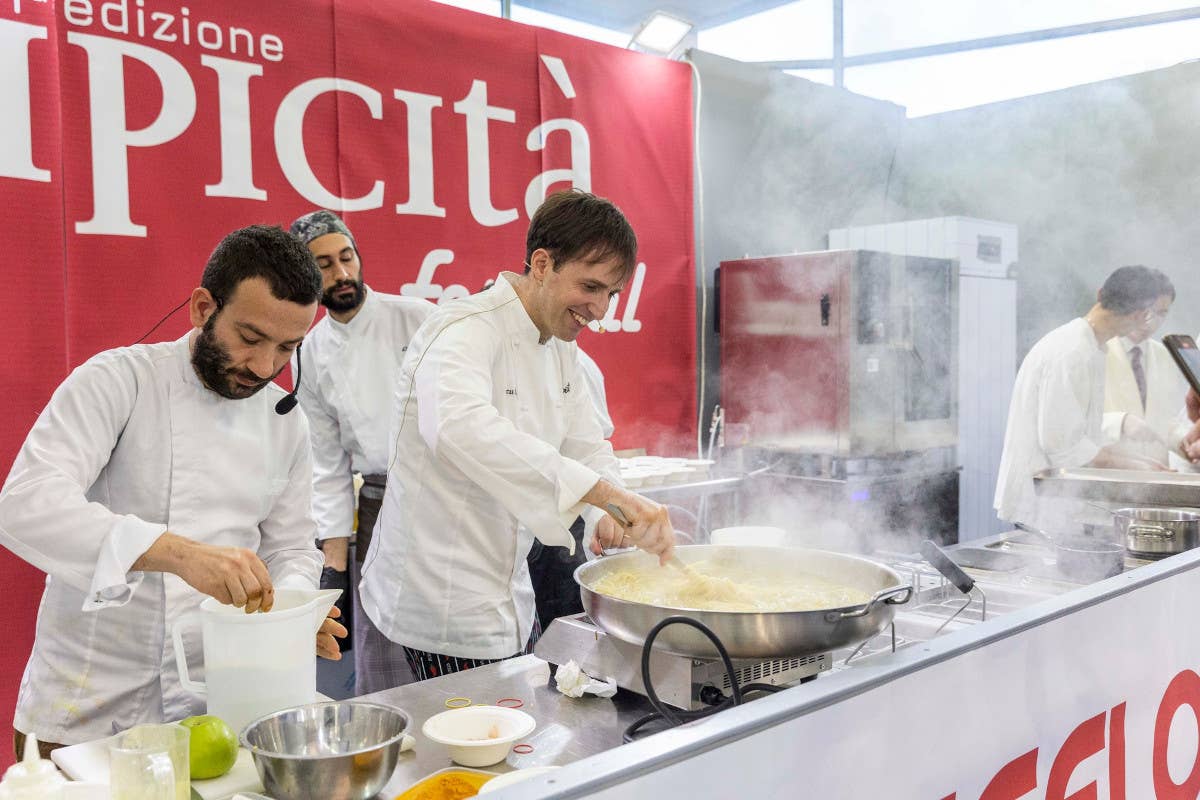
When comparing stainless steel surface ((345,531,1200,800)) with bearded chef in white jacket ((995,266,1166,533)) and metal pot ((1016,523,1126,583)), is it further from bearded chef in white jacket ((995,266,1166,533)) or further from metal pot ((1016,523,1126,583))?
bearded chef in white jacket ((995,266,1166,533))

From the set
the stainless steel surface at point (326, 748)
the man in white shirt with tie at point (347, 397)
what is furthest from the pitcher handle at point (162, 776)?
the man in white shirt with tie at point (347, 397)

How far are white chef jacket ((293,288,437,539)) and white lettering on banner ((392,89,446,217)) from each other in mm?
705

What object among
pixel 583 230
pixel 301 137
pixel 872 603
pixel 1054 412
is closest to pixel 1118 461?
pixel 1054 412

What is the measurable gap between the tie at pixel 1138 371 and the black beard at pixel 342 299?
3711 mm

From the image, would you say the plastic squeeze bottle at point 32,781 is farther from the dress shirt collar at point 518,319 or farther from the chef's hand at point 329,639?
the dress shirt collar at point 518,319

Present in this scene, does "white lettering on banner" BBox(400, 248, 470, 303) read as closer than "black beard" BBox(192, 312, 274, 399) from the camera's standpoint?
No

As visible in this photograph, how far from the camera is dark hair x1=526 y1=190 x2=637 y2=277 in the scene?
190 centimetres

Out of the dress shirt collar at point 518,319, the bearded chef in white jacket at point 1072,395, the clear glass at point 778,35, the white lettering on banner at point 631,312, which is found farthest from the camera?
the clear glass at point 778,35

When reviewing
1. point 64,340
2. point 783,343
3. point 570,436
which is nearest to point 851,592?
point 570,436

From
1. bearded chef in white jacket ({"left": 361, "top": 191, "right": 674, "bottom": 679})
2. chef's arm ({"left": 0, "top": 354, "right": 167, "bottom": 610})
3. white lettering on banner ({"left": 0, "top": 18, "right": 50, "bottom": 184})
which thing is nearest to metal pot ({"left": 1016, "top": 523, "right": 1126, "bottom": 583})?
bearded chef in white jacket ({"left": 361, "top": 191, "right": 674, "bottom": 679})

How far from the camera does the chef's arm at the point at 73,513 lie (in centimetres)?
142

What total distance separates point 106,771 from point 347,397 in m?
2.18

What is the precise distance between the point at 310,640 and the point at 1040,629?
110cm

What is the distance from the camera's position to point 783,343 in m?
A: 4.95
